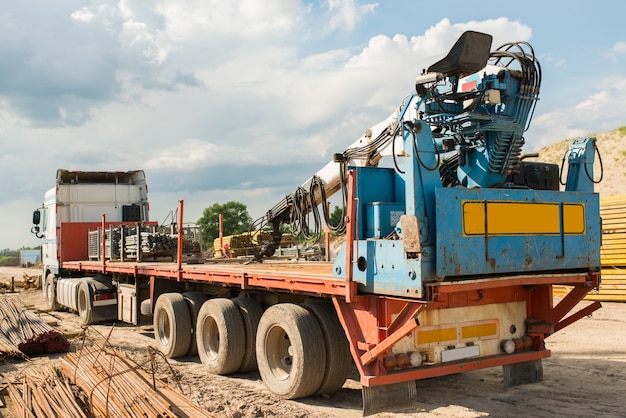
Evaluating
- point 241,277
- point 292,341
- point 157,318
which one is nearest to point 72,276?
point 157,318

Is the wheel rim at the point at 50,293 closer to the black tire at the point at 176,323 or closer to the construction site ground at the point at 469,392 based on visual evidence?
the construction site ground at the point at 469,392

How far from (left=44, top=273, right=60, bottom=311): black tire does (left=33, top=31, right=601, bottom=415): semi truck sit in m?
9.42

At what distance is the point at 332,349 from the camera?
20.2 feet

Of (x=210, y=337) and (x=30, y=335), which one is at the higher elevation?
(x=210, y=337)

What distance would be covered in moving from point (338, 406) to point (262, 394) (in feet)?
3.20

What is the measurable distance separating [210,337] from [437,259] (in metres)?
4.39

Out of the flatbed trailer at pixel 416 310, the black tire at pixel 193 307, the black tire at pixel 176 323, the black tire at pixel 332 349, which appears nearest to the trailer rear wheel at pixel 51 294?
the black tire at pixel 176 323

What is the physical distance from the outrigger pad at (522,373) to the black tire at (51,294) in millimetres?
12690

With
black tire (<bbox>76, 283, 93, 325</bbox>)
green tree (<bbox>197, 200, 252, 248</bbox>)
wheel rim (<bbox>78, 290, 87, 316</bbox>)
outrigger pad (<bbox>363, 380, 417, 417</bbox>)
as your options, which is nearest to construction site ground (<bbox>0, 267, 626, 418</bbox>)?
outrigger pad (<bbox>363, 380, 417, 417</bbox>)

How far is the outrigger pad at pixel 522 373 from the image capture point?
6.41m

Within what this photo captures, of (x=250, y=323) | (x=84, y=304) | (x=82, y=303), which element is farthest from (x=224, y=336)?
(x=82, y=303)

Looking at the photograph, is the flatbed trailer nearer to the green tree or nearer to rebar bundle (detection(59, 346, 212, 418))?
rebar bundle (detection(59, 346, 212, 418))

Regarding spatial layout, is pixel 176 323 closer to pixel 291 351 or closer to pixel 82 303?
Answer: pixel 291 351

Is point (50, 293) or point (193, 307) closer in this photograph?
point (193, 307)
